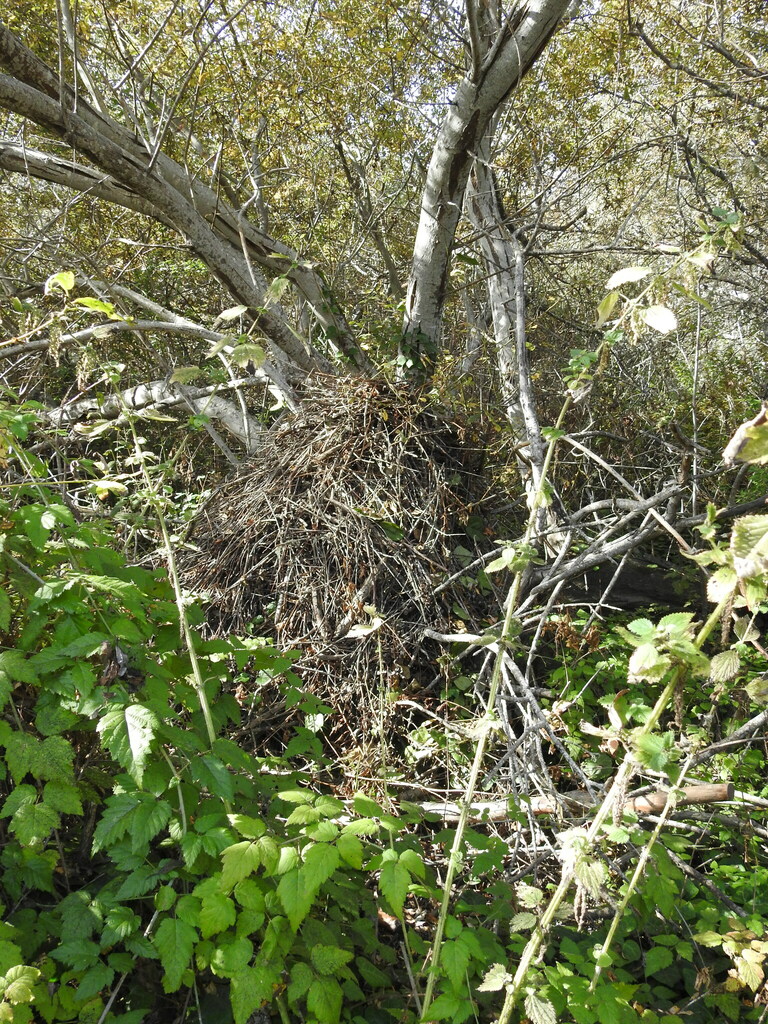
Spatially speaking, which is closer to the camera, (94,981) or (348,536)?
(94,981)

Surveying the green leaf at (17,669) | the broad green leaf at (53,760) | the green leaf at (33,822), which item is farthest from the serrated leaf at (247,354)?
the green leaf at (33,822)

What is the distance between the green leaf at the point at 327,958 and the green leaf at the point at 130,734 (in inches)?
21.4

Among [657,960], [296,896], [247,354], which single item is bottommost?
[657,960]

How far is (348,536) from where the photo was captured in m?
3.24

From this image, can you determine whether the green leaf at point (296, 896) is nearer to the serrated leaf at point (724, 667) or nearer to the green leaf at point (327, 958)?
the green leaf at point (327, 958)

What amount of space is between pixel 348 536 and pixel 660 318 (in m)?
2.16

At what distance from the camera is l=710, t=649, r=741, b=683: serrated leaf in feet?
4.07

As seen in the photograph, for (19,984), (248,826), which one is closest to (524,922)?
(248,826)

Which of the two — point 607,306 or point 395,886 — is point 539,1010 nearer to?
point 395,886

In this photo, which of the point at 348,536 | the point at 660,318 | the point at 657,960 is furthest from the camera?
the point at 348,536

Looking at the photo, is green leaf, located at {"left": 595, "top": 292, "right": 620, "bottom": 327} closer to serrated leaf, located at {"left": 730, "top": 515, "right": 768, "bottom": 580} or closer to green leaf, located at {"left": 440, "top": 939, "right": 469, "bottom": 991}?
serrated leaf, located at {"left": 730, "top": 515, "right": 768, "bottom": 580}

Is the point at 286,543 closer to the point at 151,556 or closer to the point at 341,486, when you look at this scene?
the point at 341,486

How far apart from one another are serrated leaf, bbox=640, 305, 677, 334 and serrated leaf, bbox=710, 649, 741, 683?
60cm

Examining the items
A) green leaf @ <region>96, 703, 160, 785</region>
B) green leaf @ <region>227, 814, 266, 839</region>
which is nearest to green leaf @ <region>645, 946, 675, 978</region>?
green leaf @ <region>227, 814, 266, 839</region>
